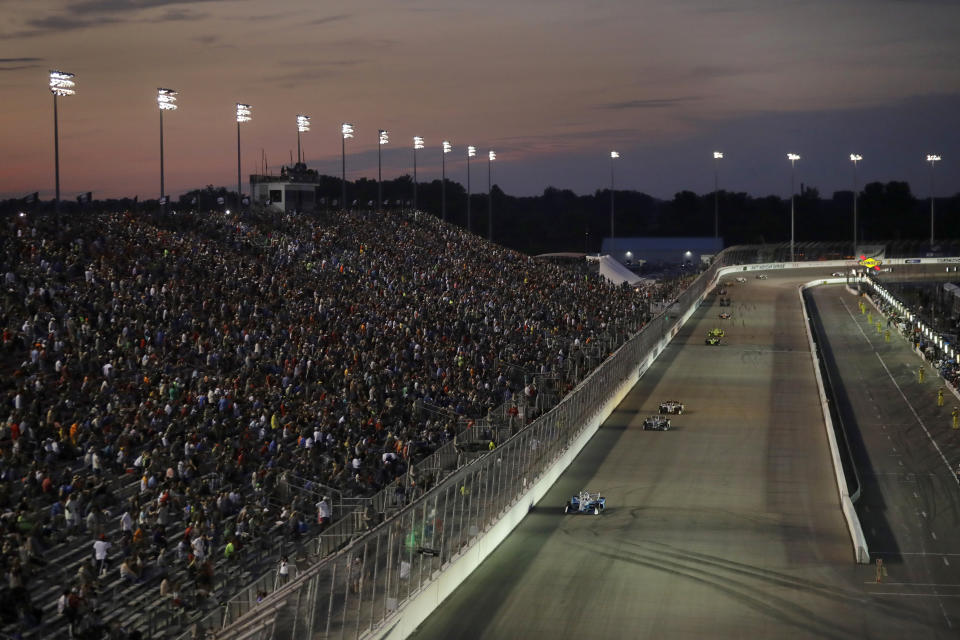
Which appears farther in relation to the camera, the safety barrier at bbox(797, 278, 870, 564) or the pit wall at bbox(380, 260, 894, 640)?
the safety barrier at bbox(797, 278, 870, 564)

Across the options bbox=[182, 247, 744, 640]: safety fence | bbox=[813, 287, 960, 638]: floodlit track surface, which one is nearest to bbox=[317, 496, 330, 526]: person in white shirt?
bbox=[182, 247, 744, 640]: safety fence

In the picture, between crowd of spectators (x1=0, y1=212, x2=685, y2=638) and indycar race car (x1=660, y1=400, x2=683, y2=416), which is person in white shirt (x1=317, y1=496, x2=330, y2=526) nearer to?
crowd of spectators (x1=0, y1=212, x2=685, y2=638)

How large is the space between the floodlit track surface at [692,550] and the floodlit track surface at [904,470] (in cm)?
83

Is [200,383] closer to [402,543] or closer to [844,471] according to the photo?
[402,543]

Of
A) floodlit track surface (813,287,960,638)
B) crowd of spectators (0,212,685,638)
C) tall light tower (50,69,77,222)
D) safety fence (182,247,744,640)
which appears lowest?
floodlit track surface (813,287,960,638)

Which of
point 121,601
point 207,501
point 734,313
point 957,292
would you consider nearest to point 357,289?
point 207,501

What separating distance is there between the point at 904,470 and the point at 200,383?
83.0 ft

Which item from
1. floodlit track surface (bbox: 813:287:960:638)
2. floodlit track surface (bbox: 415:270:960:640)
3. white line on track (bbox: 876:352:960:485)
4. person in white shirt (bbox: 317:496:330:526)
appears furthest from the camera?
white line on track (bbox: 876:352:960:485)

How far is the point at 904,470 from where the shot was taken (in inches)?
1686

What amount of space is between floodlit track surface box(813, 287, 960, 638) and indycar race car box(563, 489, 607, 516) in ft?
24.5

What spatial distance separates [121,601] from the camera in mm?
20953

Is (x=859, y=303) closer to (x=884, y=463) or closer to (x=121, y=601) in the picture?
(x=884, y=463)

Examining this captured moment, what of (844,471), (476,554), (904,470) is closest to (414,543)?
(476,554)

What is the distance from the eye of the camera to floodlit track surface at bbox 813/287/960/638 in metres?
28.1
